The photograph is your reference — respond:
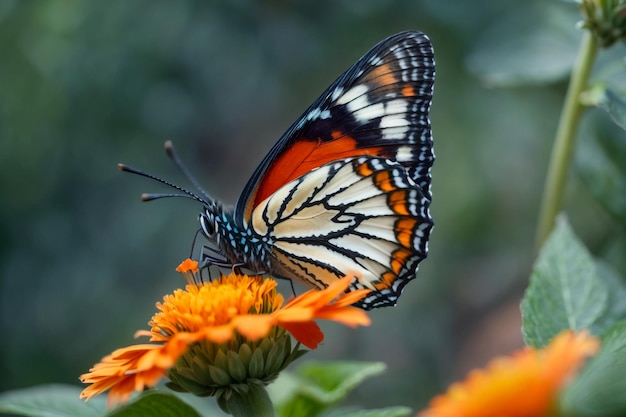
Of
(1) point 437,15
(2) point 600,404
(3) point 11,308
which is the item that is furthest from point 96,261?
(2) point 600,404

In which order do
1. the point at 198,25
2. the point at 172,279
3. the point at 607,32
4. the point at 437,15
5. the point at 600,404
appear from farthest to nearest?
the point at 172,279, the point at 198,25, the point at 437,15, the point at 607,32, the point at 600,404

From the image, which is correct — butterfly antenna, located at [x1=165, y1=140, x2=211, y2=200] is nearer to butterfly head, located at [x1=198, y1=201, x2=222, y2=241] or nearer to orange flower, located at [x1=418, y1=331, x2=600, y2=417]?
butterfly head, located at [x1=198, y1=201, x2=222, y2=241]

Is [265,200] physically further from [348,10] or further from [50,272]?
[50,272]

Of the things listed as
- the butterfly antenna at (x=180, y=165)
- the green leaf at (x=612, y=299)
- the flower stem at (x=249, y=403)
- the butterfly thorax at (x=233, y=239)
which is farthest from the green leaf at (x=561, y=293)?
the butterfly antenna at (x=180, y=165)

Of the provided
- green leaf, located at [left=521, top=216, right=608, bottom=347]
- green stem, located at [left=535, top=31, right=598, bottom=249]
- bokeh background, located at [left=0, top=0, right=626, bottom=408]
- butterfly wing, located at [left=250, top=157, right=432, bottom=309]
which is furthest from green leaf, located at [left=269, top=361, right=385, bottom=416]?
bokeh background, located at [left=0, top=0, right=626, bottom=408]

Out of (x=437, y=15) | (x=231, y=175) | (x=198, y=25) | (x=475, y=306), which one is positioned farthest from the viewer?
(x=231, y=175)

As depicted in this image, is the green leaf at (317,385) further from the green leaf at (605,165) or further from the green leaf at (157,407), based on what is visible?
the green leaf at (605,165)

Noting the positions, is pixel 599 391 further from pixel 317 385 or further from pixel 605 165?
pixel 605 165
